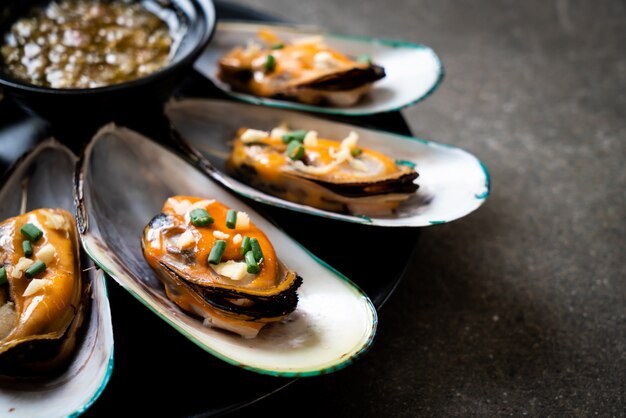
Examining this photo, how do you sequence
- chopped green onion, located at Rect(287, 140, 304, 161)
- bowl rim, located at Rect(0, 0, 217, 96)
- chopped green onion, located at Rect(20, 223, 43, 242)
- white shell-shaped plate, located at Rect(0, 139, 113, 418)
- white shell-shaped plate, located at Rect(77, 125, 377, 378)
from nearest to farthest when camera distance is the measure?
white shell-shaped plate, located at Rect(0, 139, 113, 418) < white shell-shaped plate, located at Rect(77, 125, 377, 378) < chopped green onion, located at Rect(20, 223, 43, 242) < bowl rim, located at Rect(0, 0, 217, 96) < chopped green onion, located at Rect(287, 140, 304, 161)

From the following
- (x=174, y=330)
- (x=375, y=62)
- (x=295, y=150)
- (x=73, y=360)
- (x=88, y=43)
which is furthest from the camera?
(x=375, y=62)

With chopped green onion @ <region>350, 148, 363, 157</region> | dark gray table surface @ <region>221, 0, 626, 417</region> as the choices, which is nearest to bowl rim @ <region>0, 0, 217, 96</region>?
chopped green onion @ <region>350, 148, 363, 157</region>

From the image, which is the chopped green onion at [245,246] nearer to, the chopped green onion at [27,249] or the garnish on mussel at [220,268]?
the garnish on mussel at [220,268]

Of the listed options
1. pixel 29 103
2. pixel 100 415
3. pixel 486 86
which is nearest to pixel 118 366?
pixel 100 415

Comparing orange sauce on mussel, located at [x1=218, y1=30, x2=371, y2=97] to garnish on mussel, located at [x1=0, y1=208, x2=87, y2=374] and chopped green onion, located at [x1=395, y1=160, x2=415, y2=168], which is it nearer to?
chopped green onion, located at [x1=395, y1=160, x2=415, y2=168]

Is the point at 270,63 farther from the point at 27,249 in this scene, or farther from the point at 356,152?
the point at 27,249


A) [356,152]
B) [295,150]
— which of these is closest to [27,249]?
[295,150]
